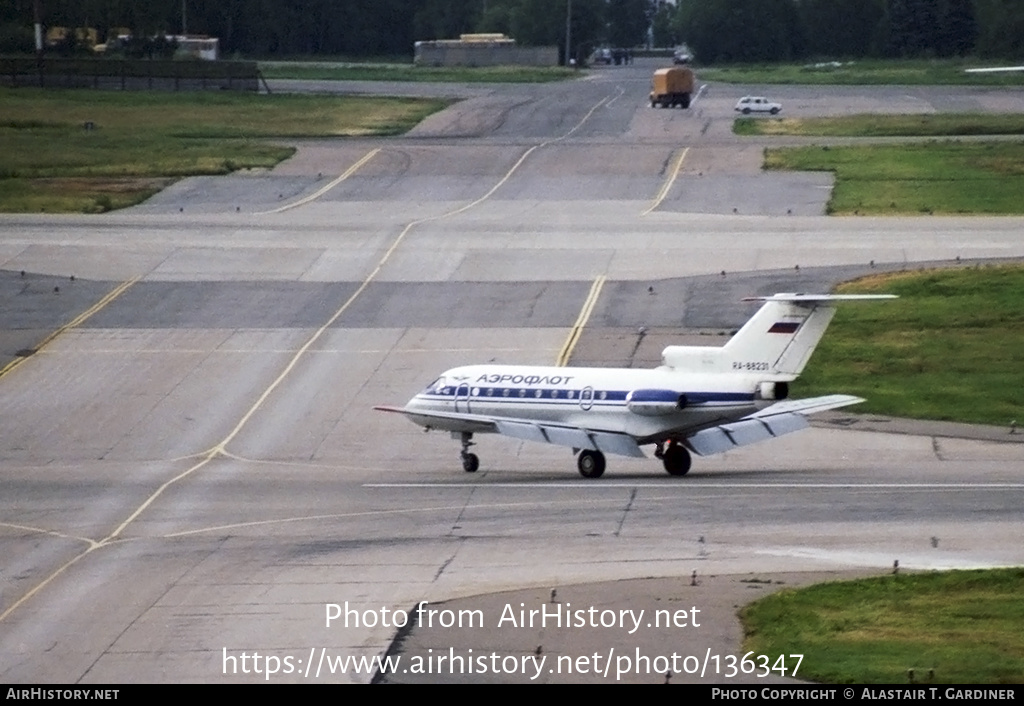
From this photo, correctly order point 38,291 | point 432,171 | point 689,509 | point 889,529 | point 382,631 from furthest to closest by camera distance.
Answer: point 432,171 → point 38,291 → point 689,509 → point 889,529 → point 382,631

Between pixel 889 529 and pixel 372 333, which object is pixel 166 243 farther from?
pixel 889 529

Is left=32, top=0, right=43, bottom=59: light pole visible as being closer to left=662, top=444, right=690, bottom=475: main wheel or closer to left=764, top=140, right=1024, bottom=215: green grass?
left=764, top=140, right=1024, bottom=215: green grass

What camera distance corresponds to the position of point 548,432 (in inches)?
2016

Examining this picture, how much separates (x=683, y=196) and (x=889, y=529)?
65.4 meters

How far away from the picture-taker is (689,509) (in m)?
45.2

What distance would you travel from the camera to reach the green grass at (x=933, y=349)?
6059 centimetres

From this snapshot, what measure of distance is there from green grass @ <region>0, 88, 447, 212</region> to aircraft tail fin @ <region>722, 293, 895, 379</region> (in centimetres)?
6188

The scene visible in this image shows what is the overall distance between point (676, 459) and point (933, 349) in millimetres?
20471

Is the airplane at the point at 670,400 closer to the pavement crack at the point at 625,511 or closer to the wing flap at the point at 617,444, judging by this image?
the wing flap at the point at 617,444

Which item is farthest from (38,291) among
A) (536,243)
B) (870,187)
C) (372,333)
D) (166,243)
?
(870,187)

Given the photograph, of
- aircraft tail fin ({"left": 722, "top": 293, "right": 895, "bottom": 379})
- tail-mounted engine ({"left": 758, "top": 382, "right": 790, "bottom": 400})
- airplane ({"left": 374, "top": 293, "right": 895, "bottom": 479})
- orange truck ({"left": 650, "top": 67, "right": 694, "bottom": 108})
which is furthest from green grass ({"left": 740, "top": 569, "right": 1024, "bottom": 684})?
orange truck ({"left": 650, "top": 67, "right": 694, "bottom": 108})

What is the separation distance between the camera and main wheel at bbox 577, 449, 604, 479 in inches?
2021

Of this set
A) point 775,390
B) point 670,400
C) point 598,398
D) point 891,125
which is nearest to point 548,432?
point 598,398

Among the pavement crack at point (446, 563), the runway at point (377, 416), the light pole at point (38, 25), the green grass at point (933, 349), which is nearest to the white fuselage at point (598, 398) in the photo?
the runway at point (377, 416)
